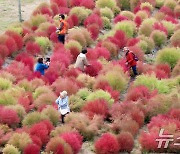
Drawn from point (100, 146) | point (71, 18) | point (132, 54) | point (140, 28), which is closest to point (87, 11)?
point (71, 18)

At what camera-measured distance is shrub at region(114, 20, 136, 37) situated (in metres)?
19.8

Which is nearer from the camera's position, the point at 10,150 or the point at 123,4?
the point at 10,150

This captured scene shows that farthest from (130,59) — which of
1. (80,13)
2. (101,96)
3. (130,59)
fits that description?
(80,13)

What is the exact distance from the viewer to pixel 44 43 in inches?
717

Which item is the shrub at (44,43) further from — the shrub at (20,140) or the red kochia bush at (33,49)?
the shrub at (20,140)

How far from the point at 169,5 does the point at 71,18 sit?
533cm

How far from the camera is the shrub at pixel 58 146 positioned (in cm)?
1135

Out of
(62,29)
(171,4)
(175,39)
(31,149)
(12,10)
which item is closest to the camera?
(31,149)

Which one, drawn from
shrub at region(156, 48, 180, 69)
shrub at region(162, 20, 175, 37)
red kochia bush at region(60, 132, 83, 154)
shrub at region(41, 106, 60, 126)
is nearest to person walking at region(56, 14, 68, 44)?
shrub at region(156, 48, 180, 69)

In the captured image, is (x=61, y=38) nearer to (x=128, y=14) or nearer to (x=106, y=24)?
(x=106, y=24)

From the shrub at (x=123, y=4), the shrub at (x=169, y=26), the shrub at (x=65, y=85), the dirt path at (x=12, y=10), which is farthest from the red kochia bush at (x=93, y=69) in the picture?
the shrub at (x=123, y=4)

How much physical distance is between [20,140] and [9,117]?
1359mm

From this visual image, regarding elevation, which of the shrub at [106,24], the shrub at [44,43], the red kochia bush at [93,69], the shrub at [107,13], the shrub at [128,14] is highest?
the shrub at [107,13]

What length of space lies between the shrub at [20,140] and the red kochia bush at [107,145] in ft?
5.55
